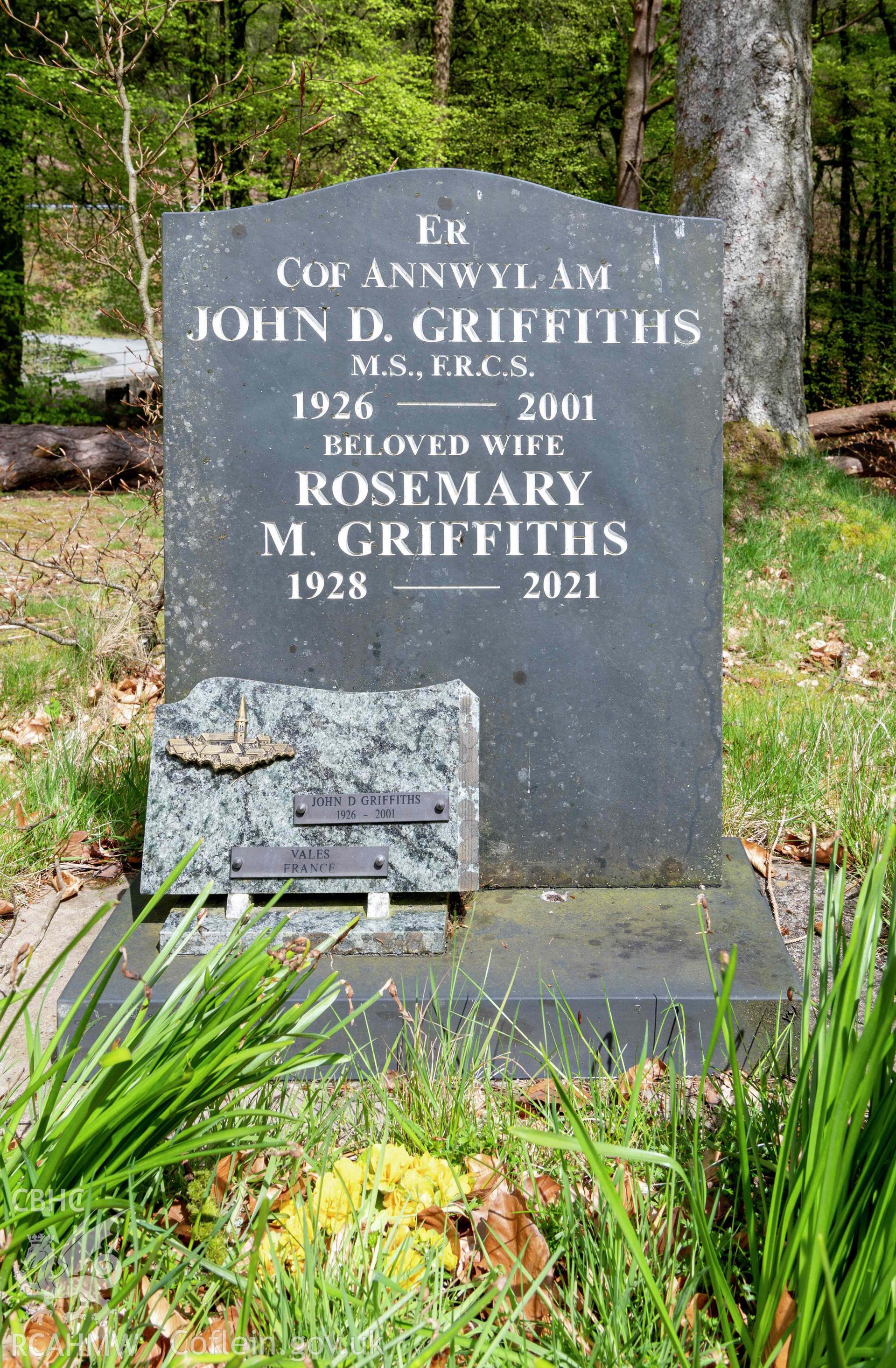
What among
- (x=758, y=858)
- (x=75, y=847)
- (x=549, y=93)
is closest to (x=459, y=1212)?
(x=758, y=858)

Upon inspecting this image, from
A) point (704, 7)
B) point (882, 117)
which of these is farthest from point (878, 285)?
point (704, 7)

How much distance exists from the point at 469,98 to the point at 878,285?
8.45 m

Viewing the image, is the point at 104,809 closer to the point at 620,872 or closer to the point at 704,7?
the point at 620,872

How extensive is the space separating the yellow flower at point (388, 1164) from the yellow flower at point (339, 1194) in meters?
0.02

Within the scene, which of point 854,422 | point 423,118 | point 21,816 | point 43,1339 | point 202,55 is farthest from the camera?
point 202,55

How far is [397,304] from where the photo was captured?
2.91 m

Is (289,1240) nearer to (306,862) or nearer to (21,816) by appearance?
(306,862)

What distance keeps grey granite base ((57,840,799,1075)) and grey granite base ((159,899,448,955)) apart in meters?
0.03

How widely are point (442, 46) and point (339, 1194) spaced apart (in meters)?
18.9

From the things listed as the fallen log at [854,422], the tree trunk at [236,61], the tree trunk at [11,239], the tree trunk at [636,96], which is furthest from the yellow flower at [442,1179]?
the tree trunk at [11,239]

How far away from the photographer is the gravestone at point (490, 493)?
2893 mm

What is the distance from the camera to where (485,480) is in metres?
2.95

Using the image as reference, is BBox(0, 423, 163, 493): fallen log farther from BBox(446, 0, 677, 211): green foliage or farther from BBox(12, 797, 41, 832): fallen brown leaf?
BBox(446, 0, 677, 211): green foliage

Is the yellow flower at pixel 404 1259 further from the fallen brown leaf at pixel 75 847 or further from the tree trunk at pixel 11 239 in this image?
the tree trunk at pixel 11 239
